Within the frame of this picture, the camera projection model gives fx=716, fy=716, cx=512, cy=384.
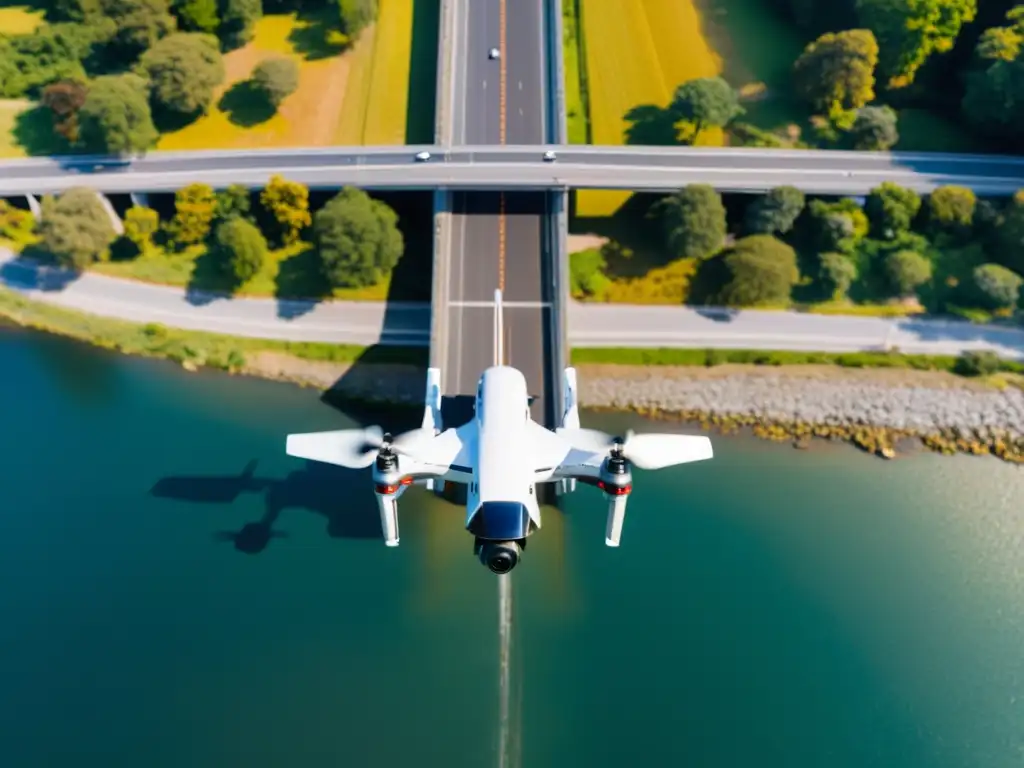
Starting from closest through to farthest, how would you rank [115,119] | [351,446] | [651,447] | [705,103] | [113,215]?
[651,447] < [351,446] < [115,119] < [113,215] < [705,103]

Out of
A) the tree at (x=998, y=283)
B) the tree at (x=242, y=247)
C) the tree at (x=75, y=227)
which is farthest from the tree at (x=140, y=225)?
the tree at (x=998, y=283)

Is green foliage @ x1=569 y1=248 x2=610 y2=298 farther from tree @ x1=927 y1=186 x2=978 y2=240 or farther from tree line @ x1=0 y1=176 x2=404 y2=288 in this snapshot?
tree @ x1=927 y1=186 x2=978 y2=240

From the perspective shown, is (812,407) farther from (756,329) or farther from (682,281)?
(682,281)

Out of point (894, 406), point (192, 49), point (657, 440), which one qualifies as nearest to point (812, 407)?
point (894, 406)

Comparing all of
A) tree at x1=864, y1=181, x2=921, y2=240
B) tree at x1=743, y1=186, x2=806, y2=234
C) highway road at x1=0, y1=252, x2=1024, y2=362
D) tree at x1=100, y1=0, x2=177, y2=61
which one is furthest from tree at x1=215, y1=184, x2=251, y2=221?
tree at x1=864, y1=181, x2=921, y2=240

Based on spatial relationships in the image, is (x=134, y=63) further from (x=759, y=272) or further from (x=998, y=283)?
(x=998, y=283)

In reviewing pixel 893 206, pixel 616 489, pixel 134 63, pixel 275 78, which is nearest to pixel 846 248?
pixel 893 206

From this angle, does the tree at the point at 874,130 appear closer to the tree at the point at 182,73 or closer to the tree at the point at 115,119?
the tree at the point at 182,73
